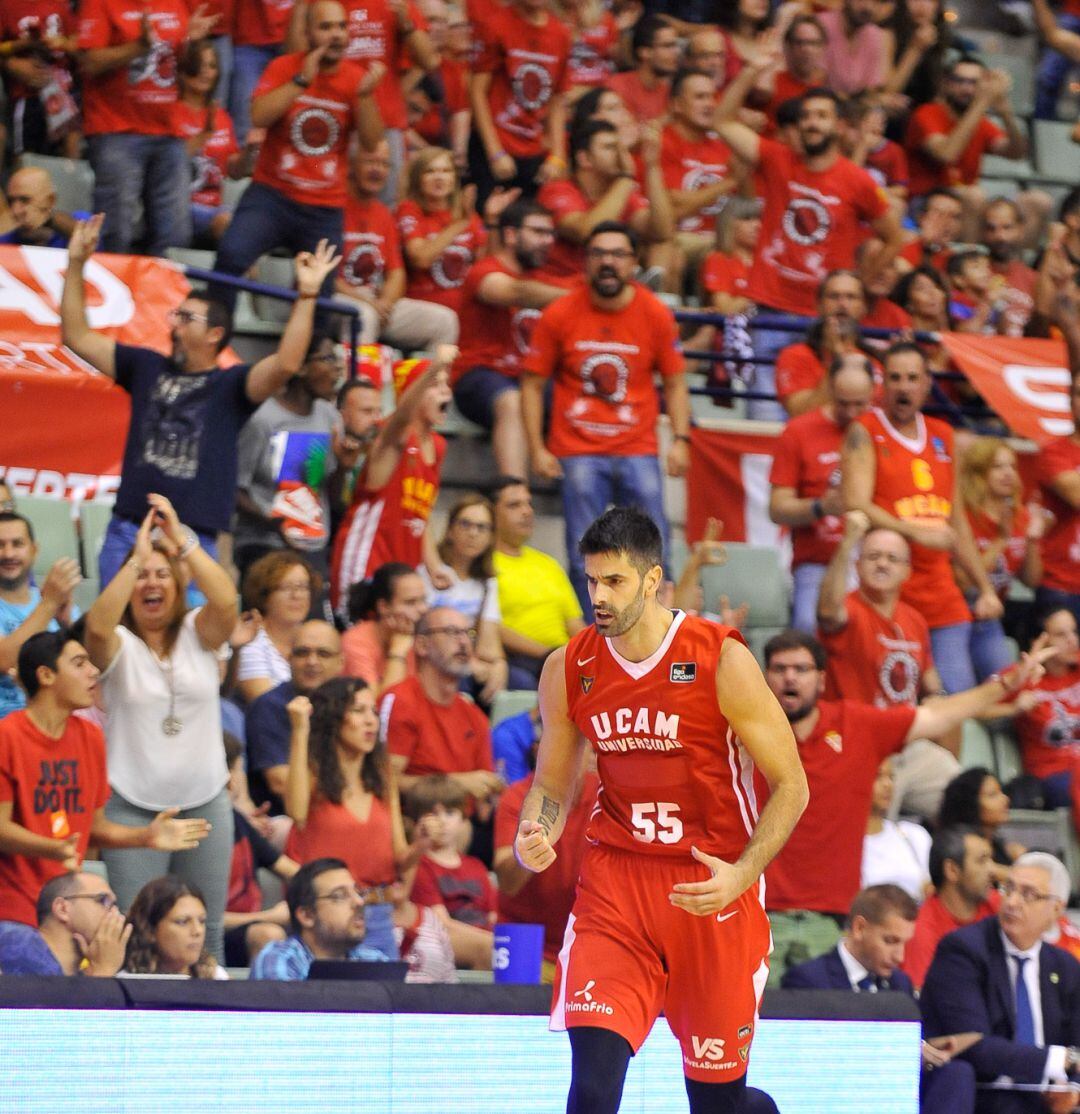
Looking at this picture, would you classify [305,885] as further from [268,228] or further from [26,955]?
[268,228]

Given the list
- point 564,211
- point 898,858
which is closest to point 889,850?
point 898,858

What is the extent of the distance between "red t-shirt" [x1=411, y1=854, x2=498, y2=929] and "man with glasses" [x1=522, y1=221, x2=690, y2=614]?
203 cm

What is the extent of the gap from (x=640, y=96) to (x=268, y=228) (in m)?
3.41

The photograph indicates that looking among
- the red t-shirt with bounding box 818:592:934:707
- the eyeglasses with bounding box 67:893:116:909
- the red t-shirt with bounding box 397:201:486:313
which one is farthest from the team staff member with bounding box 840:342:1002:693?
the eyeglasses with bounding box 67:893:116:909

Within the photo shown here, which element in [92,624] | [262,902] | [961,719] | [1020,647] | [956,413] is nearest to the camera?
[92,624]

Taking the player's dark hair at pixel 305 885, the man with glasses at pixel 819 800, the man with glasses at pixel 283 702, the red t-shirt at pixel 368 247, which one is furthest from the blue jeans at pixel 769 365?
the player's dark hair at pixel 305 885

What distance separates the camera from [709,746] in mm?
5867

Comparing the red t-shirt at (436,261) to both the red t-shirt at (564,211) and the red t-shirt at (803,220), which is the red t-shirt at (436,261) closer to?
→ the red t-shirt at (564,211)

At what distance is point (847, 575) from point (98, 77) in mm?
4460

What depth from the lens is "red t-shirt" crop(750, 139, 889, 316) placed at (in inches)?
481

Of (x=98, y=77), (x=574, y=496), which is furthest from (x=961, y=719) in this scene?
(x=98, y=77)

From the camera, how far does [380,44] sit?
472 inches

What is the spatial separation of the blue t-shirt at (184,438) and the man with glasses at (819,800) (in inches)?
93.9

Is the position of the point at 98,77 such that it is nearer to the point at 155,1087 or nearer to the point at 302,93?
the point at 302,93
